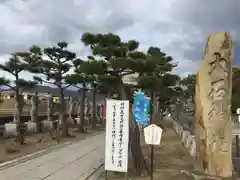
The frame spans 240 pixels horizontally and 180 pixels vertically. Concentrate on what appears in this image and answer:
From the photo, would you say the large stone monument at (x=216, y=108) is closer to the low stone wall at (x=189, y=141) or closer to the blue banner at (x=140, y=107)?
the low stone wall at (x=189, y=141)

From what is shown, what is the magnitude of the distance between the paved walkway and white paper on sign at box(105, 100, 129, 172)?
5.61 ft

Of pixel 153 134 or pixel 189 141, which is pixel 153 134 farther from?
pixel 189 141

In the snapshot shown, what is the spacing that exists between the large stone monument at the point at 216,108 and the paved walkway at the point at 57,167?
3.67 meters

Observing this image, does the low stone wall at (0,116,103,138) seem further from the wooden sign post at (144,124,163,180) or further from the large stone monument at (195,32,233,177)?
the wooden sign post at (144,124,163,180)

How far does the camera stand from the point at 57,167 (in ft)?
37.8

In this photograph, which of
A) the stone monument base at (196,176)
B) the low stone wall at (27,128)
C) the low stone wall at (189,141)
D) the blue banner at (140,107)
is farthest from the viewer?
the low stone wall at (27,128)

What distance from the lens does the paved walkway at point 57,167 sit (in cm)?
1006

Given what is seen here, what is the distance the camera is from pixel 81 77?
73.0ft

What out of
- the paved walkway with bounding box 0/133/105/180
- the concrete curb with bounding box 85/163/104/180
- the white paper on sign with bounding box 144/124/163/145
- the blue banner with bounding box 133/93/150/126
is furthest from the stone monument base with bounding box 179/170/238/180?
the blue banner with bounding box 133/93/150/126

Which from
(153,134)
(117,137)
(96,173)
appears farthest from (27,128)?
(153,134)

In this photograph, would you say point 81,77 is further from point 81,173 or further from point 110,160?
point 110,160

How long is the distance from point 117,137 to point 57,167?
143 inches

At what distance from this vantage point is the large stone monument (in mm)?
9305

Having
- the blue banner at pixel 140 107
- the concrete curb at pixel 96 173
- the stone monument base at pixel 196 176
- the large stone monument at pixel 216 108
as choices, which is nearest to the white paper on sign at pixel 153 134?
the stone monument base at pixel 196 176
